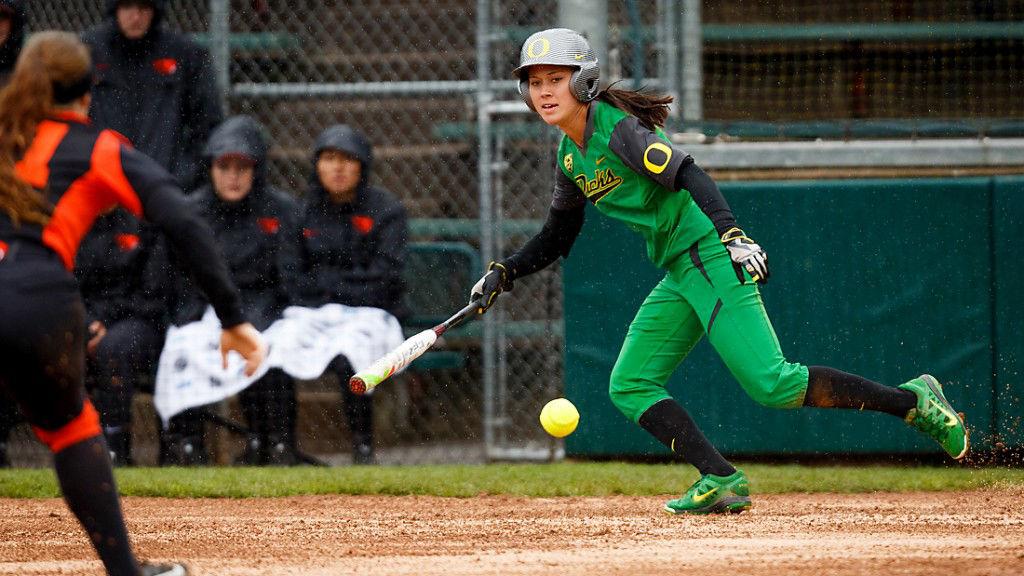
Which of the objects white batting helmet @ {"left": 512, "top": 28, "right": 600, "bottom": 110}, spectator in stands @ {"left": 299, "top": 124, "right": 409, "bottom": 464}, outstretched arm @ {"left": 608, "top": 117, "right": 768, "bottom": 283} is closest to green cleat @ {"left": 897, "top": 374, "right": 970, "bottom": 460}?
outstretched arm @ {"left": 608, "top": 117, "right": 768, "bottom": 283}

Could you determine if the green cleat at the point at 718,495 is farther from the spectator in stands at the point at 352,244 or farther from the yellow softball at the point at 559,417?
the spectator in stands at the point at 352,244

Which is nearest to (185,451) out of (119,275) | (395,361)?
(119,275)

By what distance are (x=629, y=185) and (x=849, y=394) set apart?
3.88ft

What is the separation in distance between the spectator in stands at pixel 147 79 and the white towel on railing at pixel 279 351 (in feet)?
Answer: 3.32

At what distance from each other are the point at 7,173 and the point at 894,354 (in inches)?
212

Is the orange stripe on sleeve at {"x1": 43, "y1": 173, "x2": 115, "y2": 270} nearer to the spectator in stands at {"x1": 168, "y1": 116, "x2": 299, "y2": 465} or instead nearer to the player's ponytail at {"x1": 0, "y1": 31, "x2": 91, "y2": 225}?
the player's ponytail at {"x1": 0, "y1": 31, "x2": 91, "y2": 225}

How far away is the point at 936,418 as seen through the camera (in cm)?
511

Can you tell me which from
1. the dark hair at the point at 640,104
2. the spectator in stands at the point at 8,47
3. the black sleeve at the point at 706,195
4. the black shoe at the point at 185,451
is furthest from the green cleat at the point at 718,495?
the spectator in stands at the point at 8,47

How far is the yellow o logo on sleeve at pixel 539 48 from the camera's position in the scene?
505 cm

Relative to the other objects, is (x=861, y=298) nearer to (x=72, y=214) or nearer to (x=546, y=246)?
(x=546, y=246)

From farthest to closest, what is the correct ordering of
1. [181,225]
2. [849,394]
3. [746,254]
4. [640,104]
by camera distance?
[640,104]
[849,394]
[746,254]
[181,225]

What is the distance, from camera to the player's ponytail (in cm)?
Answer: 328

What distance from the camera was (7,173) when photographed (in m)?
3.28

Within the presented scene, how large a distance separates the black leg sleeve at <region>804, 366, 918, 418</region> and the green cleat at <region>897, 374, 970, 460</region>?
42 millimetres
